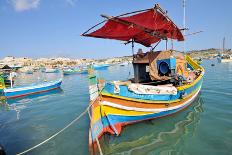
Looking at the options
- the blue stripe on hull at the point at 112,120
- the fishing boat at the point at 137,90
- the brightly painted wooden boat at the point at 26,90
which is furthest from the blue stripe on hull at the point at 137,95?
the brightly painted wooden boat at the point at 26,90

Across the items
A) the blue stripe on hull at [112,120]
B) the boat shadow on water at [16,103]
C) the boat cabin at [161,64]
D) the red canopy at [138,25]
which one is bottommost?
the boat shadow on water at [16,103]

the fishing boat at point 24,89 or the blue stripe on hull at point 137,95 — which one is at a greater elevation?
the blue stripe on hull at point 137,95

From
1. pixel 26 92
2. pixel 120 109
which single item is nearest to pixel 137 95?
pixel 120 109

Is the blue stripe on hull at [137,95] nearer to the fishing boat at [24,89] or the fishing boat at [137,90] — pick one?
the fishing boat at [137,90]

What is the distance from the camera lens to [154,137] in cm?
761

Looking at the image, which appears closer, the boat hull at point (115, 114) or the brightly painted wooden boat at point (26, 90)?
the boat hull at point (115, 114)

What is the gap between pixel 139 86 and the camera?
306 inches

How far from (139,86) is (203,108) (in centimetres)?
624

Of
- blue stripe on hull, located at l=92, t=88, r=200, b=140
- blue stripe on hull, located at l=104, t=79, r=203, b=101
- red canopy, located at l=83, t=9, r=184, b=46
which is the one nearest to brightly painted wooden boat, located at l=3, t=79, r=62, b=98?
red canopy, located at l=83, t=9, r=184, b=46

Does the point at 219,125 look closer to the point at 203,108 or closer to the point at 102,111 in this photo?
the point at 203,108

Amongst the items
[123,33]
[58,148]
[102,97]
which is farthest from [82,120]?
[123,33]

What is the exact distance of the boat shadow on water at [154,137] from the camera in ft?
22.0

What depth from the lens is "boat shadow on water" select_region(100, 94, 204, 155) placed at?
6707 millimetres

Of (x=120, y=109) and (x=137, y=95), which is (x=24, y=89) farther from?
(x=137, y=95)
